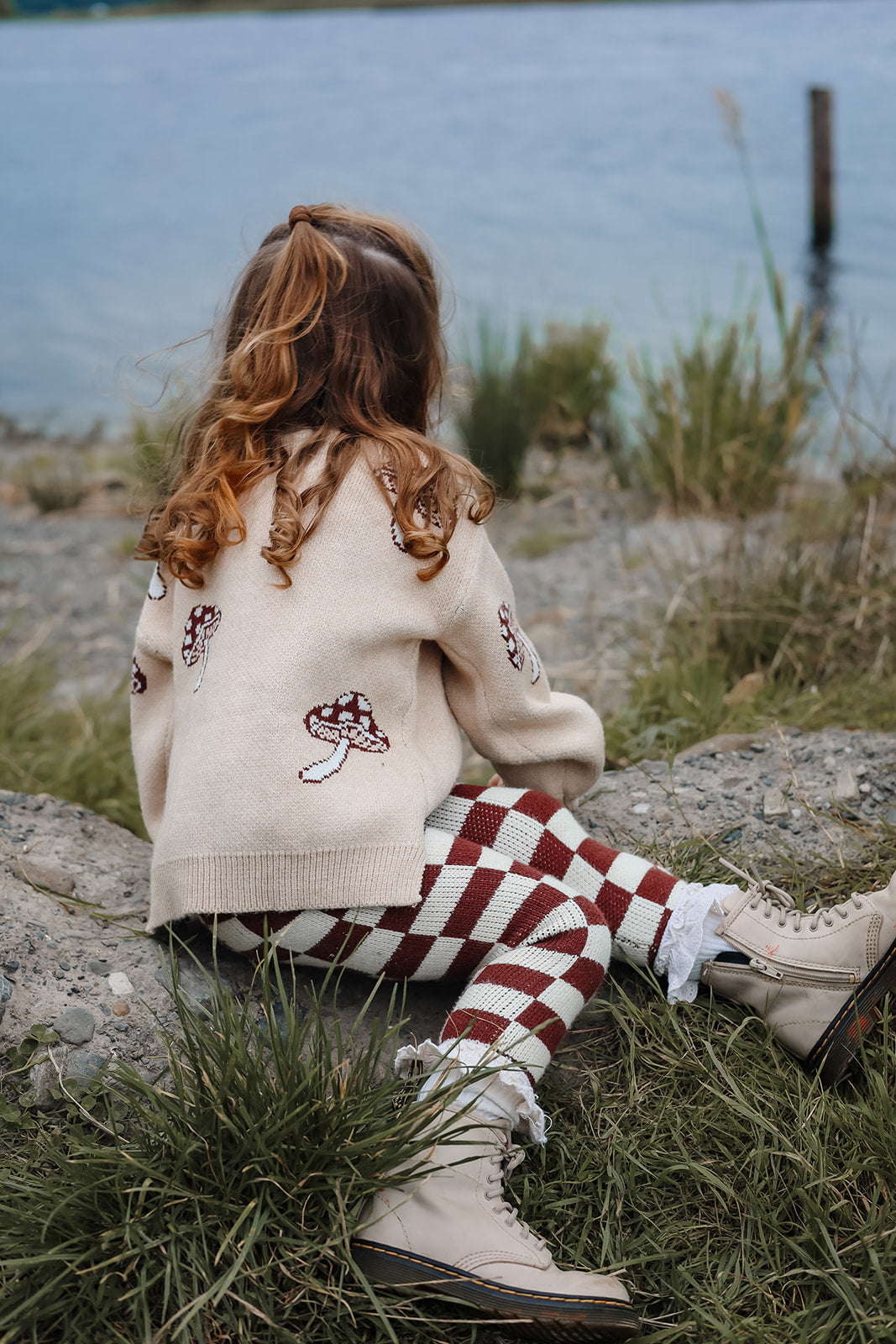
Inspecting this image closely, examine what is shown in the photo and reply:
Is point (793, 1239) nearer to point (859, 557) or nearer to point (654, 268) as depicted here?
point (859, 557)

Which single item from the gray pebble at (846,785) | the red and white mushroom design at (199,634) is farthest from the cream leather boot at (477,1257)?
the gray pebble at (846,785)

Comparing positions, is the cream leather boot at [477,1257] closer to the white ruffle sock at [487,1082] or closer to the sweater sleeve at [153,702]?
the white ruffle sock at [487,1082]

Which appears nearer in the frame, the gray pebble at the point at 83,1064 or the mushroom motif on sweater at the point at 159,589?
the gray pebble at the point at 83,1064

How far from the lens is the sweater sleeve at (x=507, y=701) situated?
5.31 feet

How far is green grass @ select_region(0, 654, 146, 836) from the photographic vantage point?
2607mm

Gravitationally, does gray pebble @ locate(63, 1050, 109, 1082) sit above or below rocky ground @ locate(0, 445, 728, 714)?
above

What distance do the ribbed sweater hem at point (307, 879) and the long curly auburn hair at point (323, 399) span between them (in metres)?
0.38

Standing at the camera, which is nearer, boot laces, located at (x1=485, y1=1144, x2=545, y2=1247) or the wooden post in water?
boot laces, located at (x1=485, y1=1144, x2=545, y2=1247)

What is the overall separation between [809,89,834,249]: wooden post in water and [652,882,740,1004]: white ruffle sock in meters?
8.79

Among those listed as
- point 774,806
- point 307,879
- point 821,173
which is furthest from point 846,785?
point 821,173

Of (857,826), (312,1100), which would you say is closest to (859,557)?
(857,826)

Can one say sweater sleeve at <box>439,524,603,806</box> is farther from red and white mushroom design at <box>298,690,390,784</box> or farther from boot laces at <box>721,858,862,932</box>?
boot laces at <box>721,858,862,932</box>

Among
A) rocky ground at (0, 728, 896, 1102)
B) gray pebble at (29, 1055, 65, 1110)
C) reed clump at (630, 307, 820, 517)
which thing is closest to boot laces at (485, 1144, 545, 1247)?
rocky ground at (0, 728, 896, 1102)

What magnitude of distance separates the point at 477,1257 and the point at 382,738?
660 millimetres
